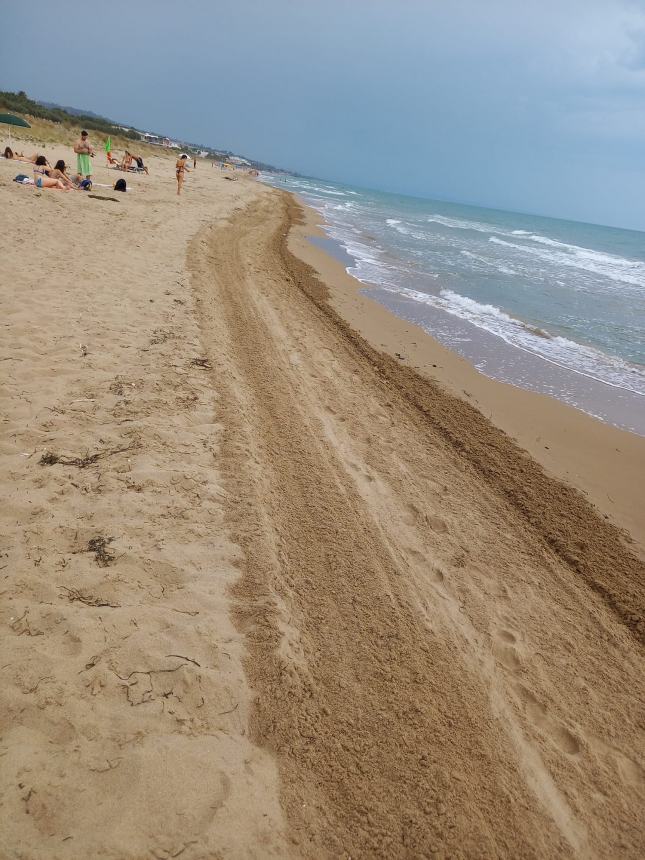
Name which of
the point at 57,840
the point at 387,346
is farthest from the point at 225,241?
the point at 57,840

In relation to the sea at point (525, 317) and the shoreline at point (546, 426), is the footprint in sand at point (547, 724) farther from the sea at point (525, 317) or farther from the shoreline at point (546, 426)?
the sea at point (525, 317)

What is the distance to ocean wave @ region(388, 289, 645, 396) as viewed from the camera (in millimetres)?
8312

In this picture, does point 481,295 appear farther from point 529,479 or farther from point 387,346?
point 529,479

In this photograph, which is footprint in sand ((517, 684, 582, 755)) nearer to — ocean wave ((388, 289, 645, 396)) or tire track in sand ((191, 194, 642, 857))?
tire track in sand ((191, 194, 642, 857))

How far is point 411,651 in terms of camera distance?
2.70 meters

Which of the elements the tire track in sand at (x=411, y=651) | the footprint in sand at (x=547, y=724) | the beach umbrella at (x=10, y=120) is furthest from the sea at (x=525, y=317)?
the beach umbrella at (x=10, y=120)

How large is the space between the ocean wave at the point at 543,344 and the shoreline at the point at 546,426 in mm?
1997

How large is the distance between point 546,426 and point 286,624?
465 cm

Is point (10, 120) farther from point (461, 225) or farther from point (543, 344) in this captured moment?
point (461, 225)

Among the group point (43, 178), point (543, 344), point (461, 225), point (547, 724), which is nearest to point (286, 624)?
point (547, 724)

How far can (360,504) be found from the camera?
380 cm

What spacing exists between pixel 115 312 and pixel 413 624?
17.0ft

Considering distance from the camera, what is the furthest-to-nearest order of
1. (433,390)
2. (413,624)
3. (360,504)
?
(433,390) → (360,504) → (413,624)

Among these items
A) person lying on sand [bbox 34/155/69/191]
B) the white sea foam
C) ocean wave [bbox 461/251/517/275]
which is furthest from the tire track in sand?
the white sea foam
